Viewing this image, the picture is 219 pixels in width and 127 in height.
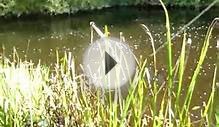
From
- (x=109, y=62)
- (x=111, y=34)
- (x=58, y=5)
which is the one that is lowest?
(x=111, y=34)

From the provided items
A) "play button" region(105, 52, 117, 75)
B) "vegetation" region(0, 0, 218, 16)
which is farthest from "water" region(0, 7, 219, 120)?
"play button" region(105, 52, 117, 75)

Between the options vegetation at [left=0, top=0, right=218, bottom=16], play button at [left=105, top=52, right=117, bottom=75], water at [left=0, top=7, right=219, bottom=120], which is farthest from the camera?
vegetation at [left=0, top=0, right=218, bottom=16]

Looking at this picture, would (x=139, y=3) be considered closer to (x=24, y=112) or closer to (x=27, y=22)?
(x=27, y=22)

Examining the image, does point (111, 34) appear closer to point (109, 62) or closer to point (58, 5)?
Result: point (58, 5)

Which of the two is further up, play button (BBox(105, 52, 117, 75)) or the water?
play button (BBox(105, 52, 117, 75))

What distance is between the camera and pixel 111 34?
14.4m

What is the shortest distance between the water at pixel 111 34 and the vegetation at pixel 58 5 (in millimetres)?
332

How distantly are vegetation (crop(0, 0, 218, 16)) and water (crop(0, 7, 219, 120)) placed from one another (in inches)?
13.1

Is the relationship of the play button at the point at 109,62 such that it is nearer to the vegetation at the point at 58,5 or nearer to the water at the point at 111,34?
the water at the point at 111,34

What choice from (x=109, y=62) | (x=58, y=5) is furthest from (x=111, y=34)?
(x=109, y=62)

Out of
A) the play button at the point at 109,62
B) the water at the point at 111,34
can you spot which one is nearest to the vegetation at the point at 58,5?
the water at the point at 111,34

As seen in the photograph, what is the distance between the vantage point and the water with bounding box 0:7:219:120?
10.7 metres

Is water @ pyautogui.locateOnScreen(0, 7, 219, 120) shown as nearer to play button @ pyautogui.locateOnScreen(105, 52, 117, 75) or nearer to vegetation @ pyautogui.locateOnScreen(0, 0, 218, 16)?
vegetation @ pyautogui.locateOnScreen(0, 0, 218, 16)

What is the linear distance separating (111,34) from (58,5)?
4056mm
